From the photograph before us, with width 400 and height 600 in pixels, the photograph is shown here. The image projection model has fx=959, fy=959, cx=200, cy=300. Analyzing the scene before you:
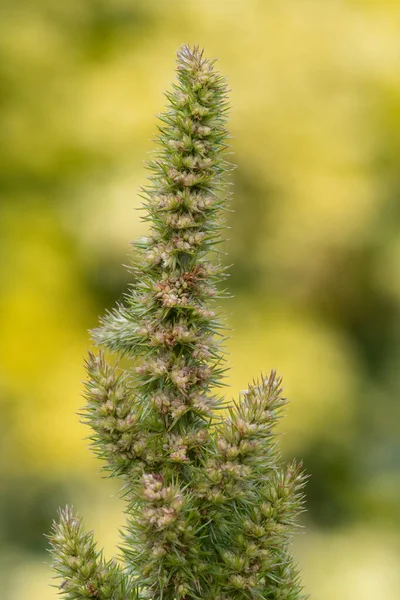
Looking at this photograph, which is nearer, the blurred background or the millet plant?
the millet plant

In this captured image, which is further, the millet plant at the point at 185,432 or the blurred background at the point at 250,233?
the blurred background at the point at 250,233

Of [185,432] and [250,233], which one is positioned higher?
[250,233]

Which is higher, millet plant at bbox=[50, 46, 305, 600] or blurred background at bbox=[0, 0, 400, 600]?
blurred background at bbox=[0, 0, 400, 600]

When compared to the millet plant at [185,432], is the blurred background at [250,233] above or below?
above

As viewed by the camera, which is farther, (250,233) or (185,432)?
(250,233)

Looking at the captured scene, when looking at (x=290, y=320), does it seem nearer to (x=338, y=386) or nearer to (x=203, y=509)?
(x=338, y=386)
